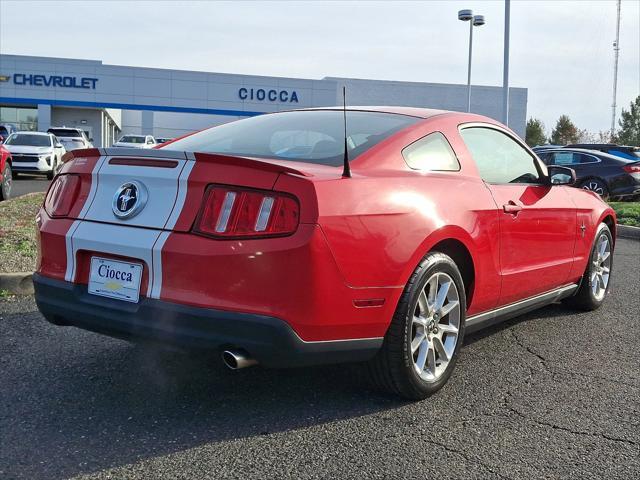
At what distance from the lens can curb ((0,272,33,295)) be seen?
5484 mm

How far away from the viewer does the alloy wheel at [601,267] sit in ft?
18.5

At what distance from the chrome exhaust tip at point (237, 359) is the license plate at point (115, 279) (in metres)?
0.48

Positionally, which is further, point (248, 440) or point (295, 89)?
point (295, 89)

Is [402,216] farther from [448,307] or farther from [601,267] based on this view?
[601,267]

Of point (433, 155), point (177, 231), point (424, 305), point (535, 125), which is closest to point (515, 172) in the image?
point (433, 155)

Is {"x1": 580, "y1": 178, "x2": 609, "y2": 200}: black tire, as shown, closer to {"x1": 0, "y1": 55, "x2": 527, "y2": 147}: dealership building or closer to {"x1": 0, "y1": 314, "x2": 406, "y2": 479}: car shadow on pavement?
{"x1": 0, "y1": 314, "x2": 406, "y2": 479}: car shadow on pavement

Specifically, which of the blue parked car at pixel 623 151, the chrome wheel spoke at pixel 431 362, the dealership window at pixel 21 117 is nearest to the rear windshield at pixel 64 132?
the dealership window at pixel 21 117

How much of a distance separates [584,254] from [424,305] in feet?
7.82

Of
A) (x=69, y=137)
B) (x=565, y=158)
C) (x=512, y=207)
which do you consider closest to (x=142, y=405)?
(x=512, y=207)

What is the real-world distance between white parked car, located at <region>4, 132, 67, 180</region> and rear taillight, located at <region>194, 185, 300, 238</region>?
1857cm

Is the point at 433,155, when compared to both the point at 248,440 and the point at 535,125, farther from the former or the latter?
the point at 535,125

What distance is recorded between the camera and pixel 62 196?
11.3 ft

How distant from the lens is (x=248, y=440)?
2.96 metres

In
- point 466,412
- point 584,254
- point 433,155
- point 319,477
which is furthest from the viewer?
point 584,254
